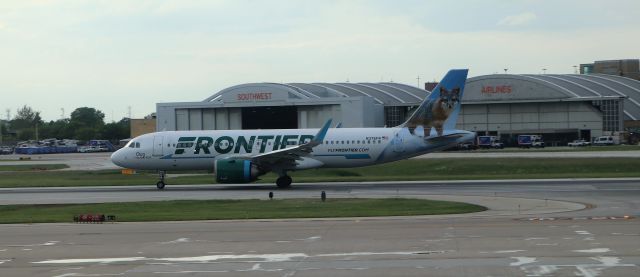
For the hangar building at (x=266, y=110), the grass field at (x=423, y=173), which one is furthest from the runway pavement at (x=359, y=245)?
the hangar building at (x=266, y=110)

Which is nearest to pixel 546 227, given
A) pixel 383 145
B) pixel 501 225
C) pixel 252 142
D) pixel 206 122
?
pixel 501 225

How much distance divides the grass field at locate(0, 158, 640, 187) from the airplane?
11.9 feet

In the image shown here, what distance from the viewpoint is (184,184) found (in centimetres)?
5300

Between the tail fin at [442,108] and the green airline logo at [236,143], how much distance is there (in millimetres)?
6494

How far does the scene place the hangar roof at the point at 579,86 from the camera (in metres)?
102

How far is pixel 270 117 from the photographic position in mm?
99312

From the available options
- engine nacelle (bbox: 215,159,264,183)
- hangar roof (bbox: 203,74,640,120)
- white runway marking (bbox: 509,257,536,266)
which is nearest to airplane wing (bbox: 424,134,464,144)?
engine nacelle (bbox: 215,159,264,183)

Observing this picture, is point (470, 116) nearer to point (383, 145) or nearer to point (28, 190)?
point (383, 145)

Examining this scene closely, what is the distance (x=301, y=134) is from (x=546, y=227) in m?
27.3

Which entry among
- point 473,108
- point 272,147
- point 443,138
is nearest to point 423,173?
point 443,138

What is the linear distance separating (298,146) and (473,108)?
62.3m

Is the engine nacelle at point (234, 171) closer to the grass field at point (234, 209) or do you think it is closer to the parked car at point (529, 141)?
the grass field at point (234, 209)

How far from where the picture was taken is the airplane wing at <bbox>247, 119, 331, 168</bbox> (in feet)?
151

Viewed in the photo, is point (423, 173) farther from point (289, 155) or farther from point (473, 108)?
point (473, 108)
